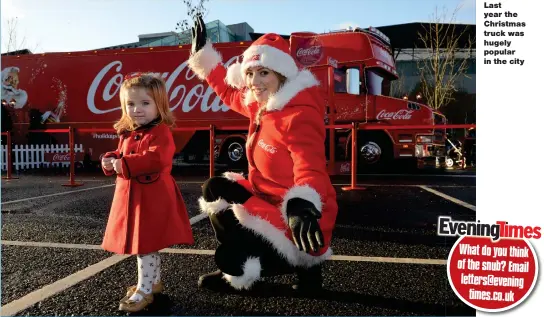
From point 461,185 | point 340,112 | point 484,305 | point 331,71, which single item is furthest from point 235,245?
point 340,112

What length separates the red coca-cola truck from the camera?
299 inches

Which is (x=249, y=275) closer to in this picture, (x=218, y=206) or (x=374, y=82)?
(x=218, y=206)

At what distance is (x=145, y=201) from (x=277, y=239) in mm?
637

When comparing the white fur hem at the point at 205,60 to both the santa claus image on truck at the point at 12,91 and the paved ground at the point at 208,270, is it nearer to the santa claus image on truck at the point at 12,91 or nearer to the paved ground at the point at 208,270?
the paved ground at the point at 208,270

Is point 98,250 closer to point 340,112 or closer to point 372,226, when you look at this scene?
point 372,226

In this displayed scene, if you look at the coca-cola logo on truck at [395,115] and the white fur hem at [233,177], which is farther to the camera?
the coca-cola logo on truck at [395,115]

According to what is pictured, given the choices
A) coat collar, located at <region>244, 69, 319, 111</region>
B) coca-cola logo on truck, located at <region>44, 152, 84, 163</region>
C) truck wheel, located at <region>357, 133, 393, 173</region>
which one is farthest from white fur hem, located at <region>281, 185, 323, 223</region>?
coca-cola logo on truck, located at <region>44, 152, 84, 163</region>

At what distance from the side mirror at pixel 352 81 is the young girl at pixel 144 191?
20.3ft

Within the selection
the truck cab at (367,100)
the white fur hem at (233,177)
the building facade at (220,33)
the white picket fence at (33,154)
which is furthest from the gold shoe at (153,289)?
the white picket fence at (33,154)

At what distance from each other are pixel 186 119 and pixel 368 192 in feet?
17.0

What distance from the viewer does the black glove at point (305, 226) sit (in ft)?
5.09

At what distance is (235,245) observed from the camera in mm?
1969

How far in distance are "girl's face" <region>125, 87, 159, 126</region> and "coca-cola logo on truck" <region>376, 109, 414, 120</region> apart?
6.60 metres

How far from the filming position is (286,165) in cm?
193
